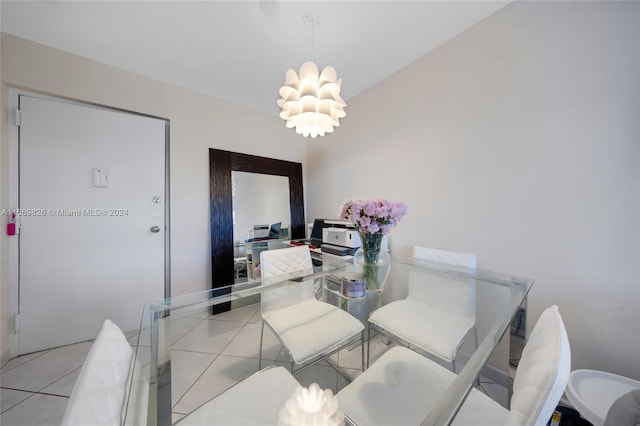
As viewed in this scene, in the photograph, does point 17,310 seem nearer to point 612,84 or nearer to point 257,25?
point 257,25

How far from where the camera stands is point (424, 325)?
125cm

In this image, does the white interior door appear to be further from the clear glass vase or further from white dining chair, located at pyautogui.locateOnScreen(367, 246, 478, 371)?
white dining chair, located at pyautogui.locateOnScreen(367, 246, 478, 371)

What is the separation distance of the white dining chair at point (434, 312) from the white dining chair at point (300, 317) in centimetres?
25

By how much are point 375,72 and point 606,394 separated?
245 centimetres

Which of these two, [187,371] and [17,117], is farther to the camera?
[17,117]

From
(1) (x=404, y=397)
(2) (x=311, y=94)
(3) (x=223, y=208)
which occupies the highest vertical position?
(2) (x=311, y=94)

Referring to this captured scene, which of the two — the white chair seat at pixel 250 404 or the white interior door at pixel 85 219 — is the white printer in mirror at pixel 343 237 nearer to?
the white chair seat at pixel 250 404

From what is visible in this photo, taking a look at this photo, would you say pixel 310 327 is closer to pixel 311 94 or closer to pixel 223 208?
pixel 311 94

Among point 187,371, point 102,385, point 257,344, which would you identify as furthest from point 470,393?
point 187,371

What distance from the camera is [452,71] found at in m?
1.56

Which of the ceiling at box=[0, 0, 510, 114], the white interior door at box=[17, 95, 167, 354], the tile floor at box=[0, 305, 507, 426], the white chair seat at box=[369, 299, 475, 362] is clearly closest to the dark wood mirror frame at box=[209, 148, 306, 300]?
the white interior door at box=[17, 95, 167, 354]

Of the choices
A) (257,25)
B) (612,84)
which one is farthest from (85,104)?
(612,84)

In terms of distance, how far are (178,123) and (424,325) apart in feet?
9.27

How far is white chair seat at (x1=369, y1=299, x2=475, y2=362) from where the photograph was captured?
3.64ft
